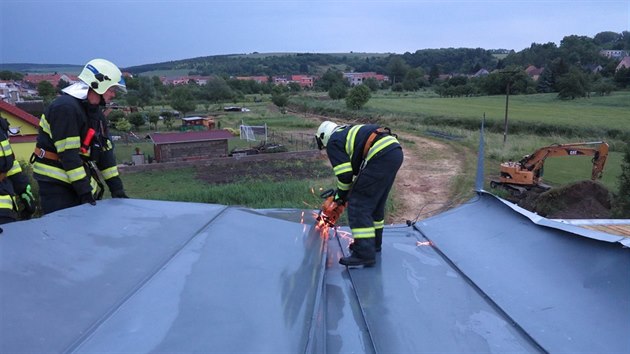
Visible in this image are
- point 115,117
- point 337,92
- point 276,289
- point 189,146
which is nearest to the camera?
point 276,289

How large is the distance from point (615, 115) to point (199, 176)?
28.8 m

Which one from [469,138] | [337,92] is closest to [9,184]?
[469,138]

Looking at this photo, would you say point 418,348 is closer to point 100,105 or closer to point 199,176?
point 100,105

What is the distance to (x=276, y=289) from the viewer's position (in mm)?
2566

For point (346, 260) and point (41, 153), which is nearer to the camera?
point (41, 153)

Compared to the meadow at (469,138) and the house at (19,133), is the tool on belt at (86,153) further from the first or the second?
the house at (19,133)

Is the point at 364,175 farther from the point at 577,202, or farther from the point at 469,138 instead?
the point at 469,138

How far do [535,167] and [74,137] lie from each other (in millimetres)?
12053

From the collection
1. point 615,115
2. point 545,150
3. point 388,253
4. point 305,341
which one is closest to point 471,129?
point 615,115

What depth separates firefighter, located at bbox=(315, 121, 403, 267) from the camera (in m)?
3.62

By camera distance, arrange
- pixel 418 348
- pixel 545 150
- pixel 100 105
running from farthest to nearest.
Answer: pixel 545 150 < pixel 100 105 < pixel 418 348

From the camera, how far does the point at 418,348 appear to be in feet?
7.88

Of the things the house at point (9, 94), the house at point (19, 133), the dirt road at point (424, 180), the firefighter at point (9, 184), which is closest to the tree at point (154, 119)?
the house at point (9, 94)

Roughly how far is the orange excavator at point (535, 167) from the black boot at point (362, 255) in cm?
989
